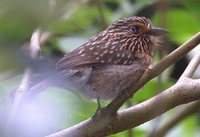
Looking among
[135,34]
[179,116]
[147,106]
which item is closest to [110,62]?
[135,34]

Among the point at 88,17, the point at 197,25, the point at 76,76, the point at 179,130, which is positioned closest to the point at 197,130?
the point at 179,130

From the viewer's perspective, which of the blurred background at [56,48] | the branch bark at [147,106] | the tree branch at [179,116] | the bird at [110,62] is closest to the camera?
the blurred background at [56,48]

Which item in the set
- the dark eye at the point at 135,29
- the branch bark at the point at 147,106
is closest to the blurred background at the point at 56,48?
the branch bark at the point at 147,106

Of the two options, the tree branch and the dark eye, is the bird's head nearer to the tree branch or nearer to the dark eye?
the dark eye

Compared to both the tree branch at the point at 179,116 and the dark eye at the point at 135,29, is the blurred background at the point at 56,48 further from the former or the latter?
the dark eye at the point at 135,29

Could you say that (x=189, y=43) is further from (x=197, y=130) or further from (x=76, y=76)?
(x=197, y=130)

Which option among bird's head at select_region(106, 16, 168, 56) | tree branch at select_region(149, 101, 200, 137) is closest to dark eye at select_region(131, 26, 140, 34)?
bird's head at select_region(106, 16, 168, 56)

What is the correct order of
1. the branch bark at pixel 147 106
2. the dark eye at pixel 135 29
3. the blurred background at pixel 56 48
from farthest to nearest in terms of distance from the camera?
the dark eye at pixel 135 29 < the branch bark at pixel 147 106 < the blurred background at pixel 56 48
